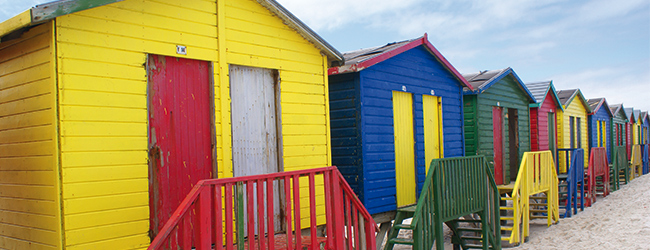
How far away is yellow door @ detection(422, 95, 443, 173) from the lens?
9.73 metres

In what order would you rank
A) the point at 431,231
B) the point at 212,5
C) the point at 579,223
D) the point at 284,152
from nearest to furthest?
the point at 212,5 → the point at 284,152 → the point at 431,231 → the point at 579,223

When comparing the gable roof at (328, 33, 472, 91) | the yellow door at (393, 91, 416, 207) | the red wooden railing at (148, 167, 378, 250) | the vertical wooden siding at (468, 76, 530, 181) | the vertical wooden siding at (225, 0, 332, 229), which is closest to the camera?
the red wooden railing at (148, 167, 378, 250)

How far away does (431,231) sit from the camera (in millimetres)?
7711

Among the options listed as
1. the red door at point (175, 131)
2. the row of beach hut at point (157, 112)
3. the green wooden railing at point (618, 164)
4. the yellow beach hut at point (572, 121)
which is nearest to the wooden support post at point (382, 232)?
the row of beach hut at point (157, 112)

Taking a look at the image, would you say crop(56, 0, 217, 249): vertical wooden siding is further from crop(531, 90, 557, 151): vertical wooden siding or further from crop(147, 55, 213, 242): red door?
crop(531, 90, 557, 151): vertical wooden siding

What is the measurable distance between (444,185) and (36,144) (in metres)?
5.48

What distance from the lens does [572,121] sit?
19266mm

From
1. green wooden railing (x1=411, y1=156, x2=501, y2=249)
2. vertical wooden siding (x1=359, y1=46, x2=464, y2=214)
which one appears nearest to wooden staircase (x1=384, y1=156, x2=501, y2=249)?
green wooden railing (x1=411, y1=156, x2=501, y2=249)

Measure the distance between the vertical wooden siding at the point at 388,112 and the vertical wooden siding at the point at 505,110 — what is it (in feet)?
7.03

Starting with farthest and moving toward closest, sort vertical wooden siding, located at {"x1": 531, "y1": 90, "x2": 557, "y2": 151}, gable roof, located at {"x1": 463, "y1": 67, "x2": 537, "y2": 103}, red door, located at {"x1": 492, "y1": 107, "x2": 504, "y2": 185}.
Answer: vertical wooden siding, located at {"x1": 531, "y1": 90, "x2": 557, "y2": 151}
red door, located at {"x1": 492, "y1": 107, "x2": 504, "y2": 185}
gable roof, located at {"x1": 463, "y1": 67, "x2": 537, "y2": 103}

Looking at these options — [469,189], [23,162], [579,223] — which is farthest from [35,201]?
[579,223]

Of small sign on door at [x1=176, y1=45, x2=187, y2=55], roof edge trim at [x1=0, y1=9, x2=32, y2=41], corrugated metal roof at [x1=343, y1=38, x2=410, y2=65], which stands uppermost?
corrugated metal roof at [x1=343, y1=38, x2=410, y2=65]

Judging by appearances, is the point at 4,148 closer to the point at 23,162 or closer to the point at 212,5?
the point at 23,162

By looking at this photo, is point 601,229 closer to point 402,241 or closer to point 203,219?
point 402,241
